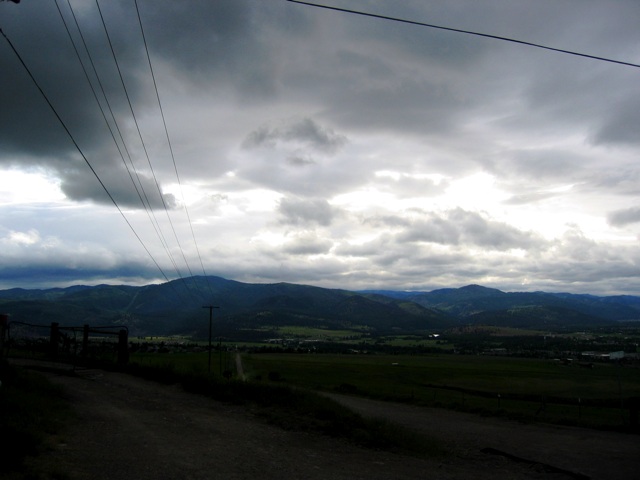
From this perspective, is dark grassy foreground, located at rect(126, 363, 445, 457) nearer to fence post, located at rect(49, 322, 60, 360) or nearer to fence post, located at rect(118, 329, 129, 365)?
fence post, located at rect(118, 329, 129, 365)

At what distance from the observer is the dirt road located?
1096 centimetres

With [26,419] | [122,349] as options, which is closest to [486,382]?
[122,349]

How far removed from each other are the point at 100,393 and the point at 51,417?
6.63m

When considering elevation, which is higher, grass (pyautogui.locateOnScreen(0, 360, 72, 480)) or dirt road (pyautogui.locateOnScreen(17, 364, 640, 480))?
grass (pyautogui.locateOnScreen(0, 360, 72, 480))

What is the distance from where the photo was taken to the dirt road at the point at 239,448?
1096cm

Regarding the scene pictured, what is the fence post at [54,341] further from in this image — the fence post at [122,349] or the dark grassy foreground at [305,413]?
the dark grassy foreground at [305,413]

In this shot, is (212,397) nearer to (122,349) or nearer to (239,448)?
(239,448)

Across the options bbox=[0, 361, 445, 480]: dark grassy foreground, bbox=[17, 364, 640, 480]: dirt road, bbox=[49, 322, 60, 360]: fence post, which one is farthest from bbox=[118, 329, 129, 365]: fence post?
bbox=[17, 364, 640, 480]: dirt road

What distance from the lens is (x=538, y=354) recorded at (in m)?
163

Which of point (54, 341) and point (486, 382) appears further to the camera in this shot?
point (486, 382)

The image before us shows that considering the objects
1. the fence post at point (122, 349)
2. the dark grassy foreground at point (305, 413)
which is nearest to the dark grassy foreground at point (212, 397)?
the dark grassy foreground at point (305, 413)

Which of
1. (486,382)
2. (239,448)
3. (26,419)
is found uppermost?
(26,419)

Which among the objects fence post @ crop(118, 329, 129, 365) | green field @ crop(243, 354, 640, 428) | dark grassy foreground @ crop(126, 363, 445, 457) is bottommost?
green field @ crop(243, 354, 640, 428)

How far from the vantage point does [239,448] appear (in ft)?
43.5
